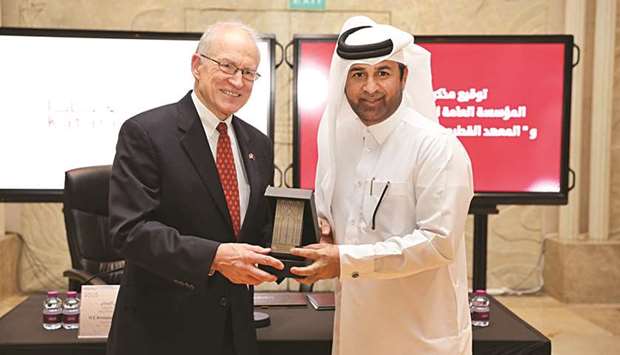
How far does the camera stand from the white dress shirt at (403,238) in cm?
201

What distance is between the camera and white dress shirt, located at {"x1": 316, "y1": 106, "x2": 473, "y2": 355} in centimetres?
201

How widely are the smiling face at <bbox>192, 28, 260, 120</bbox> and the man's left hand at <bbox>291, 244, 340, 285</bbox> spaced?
0.48 meters

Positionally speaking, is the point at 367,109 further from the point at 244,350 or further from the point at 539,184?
the point at 539,184

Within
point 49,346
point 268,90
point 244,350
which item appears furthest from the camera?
point 268,90

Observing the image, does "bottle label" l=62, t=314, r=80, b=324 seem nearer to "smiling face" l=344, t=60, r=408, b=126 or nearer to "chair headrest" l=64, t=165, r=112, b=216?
"chair headrest" l=64, t=165, r=112, b=216

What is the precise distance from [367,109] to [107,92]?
2.42 m

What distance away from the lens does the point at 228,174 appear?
208 cm

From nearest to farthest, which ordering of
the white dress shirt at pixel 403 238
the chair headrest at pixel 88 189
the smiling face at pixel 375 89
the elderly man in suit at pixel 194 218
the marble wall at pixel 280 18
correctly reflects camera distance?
1. the elderly man in suit at pixel 194 218
2. the white dress shirt at pixel 403 238
3. the smiling face at pixel 375 89
4. the chair headrest at pixel 88 189
5. the marble wall at pixel 280 18

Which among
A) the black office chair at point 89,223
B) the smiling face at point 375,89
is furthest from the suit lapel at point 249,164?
the black office chair at point 89,223

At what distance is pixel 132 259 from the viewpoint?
1.93 m

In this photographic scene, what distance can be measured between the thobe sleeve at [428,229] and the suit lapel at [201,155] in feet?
1.26

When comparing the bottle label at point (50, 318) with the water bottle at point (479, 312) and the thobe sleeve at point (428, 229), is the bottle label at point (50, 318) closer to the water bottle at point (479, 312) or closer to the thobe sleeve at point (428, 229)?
the thobe sleeve at point (428, 229)

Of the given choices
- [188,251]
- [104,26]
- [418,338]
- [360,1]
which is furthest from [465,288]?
[104,26]

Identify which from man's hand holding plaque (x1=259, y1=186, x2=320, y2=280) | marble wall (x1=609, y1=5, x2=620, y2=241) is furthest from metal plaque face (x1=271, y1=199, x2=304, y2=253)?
marble wall (x1=609, y1=5, x2=620, y2=241)
